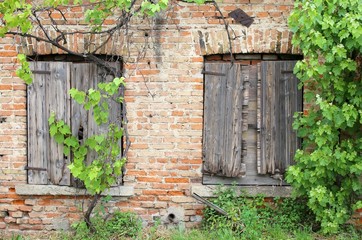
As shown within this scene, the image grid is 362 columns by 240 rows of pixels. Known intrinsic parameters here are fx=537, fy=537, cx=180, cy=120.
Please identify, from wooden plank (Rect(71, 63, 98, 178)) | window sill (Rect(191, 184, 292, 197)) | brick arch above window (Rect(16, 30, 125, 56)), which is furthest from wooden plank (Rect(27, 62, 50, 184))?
window sill (Rect(191, 184, 292, 197))

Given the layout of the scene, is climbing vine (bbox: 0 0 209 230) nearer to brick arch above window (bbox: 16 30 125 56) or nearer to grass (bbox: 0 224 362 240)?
brick arch above window (bbox: 16 30 125 56)

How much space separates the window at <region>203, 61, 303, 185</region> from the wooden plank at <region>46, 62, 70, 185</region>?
1838 millimetres

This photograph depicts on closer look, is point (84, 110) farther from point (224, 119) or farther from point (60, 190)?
point (224, 119)

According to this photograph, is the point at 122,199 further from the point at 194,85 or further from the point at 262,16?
the point at 262,16

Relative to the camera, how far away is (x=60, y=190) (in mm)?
7145

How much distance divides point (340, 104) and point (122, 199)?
3054mm

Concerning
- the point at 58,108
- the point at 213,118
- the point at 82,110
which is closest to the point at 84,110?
the point at 82,110

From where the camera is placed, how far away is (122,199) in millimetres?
7164

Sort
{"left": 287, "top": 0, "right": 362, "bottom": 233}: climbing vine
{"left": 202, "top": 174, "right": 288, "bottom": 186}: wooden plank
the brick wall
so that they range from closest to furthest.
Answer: {"left": 287, "top": 0, "right": 362, "bottom": 233}: climbing vine, the brick wall, {"left": 202, "top": 174, "right": 288, "bottom": 186}: wooden plank

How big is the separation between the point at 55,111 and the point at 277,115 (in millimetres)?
2923

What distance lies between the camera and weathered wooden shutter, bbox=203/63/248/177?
23.0ft

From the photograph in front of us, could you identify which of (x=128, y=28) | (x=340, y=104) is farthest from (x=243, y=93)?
(x=128, y=28)

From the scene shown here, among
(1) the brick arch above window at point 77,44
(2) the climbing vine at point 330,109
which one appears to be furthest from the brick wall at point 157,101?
Answer: (2) the climbing vine at point 330,109

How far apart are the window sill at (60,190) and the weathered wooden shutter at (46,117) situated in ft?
0.26
